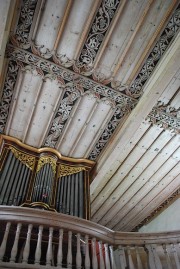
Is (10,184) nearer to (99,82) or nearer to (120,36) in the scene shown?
(99,82)

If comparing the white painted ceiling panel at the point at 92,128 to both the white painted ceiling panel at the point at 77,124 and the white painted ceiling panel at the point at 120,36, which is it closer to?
the white painted ceiling panel at the point at 77,124

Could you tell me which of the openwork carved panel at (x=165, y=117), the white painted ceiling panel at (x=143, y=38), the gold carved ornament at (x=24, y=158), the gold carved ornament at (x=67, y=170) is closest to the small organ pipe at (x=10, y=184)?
the gold carved ornament at (x=24, y=158)

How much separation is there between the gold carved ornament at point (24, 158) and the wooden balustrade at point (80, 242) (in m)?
1.29

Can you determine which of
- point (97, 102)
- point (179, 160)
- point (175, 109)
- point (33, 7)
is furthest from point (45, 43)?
point (179, 160)

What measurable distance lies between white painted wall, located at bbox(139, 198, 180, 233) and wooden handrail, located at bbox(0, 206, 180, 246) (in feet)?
7.23

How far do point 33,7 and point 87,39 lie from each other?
64 centimetres

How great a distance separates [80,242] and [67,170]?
4.81 ft

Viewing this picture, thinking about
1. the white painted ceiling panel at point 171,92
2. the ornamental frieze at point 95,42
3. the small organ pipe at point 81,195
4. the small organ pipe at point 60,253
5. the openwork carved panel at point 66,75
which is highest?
the ornamental frieze at point 95,42

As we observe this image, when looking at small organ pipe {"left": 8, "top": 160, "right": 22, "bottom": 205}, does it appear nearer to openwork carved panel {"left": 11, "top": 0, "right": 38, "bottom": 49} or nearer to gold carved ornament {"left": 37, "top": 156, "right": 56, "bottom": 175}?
gold carved ornament {"left": 37, "top": 156, "right": 56, "bottom": 175}

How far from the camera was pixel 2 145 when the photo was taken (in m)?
3.67

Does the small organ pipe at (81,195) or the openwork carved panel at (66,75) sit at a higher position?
the openwork carved panel at (66,75)

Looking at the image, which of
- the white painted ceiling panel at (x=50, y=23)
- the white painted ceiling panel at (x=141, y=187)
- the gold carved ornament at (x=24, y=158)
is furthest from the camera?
the white painted ceiling panel at (x=141, y=187)

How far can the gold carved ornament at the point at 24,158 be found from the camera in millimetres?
3688

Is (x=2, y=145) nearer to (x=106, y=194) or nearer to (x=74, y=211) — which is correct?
(x=74, y=211)
